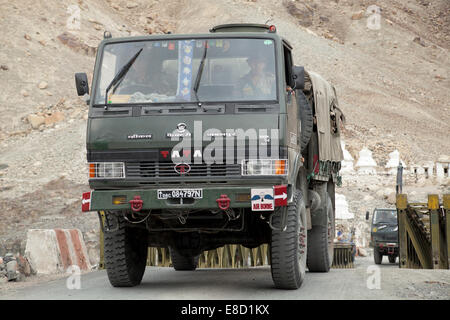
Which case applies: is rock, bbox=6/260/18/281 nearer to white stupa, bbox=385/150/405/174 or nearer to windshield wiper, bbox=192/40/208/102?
windshield wiper, bbox=192/40/208/102

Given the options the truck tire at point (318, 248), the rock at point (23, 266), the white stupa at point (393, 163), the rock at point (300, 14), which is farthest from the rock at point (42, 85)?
the truck tire at point (318, 248)

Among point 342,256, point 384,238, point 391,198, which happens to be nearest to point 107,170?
point 342,256

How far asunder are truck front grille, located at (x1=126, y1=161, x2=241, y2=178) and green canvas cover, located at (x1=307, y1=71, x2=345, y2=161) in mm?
4014

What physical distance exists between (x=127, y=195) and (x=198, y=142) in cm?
107

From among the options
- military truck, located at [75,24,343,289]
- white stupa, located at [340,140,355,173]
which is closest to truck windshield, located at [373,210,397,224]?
military truck, located at [75,24,343,289]

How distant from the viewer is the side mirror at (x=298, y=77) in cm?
1057

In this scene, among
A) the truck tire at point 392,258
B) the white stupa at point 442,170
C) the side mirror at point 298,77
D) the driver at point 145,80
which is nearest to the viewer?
the driver at point 145,80

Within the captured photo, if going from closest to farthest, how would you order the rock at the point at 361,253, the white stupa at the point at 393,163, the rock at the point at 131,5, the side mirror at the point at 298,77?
the side mirror at the point at 298,77 < the rock at the point at 361,253 < the white stupa at the point at 393,163 < the rock at the point at 131,5

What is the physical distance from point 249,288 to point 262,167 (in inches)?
81.0

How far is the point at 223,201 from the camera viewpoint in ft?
31.8

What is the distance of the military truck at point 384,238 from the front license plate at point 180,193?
683 inches

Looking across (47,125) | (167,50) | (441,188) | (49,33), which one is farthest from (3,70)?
(167,50)

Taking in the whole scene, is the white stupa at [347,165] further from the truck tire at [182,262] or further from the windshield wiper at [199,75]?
the windshield wiper at [199,75]

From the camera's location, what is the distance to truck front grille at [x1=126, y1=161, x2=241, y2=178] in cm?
990
